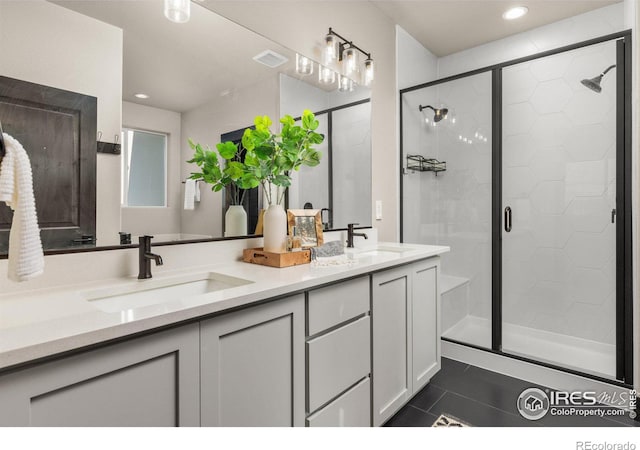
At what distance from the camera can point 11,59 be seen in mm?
1020

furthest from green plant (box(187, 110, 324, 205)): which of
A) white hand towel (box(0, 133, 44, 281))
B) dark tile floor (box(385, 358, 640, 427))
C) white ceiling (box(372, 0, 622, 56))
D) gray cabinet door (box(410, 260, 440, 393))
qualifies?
white ceiling (box(372, 0, 622, 56))

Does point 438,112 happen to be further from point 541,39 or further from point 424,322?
point 424,322

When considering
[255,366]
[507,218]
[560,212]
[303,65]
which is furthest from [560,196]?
[255,366]

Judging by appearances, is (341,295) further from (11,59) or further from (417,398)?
(11,59)

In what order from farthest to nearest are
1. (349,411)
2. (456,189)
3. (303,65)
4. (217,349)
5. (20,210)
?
(456,189) → (303,65) → (349,411) → (217,349) → (20,210)

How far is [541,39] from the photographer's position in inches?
110

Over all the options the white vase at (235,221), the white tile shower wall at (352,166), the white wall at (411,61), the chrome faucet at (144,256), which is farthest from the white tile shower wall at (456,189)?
the chrome faucet at (144,256)

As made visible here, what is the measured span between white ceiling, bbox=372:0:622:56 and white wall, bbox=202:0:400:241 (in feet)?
0.59

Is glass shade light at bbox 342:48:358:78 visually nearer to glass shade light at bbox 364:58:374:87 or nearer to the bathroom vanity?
glass shade light at bbox 364:58:374:87

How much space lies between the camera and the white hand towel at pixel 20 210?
685 millimetres

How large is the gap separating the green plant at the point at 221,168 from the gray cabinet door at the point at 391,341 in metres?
0.79

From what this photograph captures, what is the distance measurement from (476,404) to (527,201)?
1643mm

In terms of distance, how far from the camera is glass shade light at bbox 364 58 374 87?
7.72 feet

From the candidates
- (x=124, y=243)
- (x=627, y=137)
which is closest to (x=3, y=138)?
(x=124, y=243)
